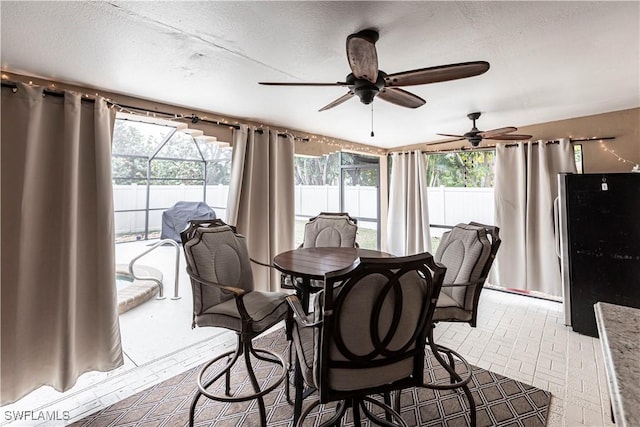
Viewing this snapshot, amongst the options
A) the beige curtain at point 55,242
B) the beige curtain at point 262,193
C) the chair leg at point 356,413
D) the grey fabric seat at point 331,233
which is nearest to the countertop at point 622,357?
the chair leg at point 356,413

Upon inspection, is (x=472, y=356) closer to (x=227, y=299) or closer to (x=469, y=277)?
(x=469, y=277)

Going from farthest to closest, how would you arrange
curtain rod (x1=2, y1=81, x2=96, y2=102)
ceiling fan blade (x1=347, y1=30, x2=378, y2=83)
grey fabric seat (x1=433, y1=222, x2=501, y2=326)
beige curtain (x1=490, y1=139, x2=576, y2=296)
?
beige curtain (x1=490, y1=139, x2=576, y2=296), grey fabric seat (x1=433, y1=222, x2=501, y2=326), curtain rod (x1=2, y1=81, x2=96, y2=102), ceiling fan blade (x1=347, y1=30, x2=378, y2=83)

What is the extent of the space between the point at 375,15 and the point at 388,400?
2.26 metres

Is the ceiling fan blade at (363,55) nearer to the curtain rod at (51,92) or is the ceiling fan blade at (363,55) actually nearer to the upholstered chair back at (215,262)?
the upholstered chair back at (215,262)

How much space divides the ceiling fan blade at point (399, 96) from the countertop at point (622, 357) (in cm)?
150

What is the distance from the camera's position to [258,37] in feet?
5.38

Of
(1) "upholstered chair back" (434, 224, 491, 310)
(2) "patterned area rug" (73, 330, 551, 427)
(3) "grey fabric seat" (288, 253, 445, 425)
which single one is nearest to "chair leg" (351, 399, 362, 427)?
(3) "grey fabric seat" (288, 253, 445, 425)

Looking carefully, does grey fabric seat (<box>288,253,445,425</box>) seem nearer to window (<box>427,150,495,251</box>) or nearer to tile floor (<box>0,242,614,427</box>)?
tile floor (<box>0,242,614,427</box>)

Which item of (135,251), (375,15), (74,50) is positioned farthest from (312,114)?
(135,251)

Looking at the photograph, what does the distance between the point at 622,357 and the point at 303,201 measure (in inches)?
186

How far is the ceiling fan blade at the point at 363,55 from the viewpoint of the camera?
1373 mm

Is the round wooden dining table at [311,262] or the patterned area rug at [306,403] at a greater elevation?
the round wooden dining table at [311,262]

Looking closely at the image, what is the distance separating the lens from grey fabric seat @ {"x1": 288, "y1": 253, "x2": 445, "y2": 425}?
119 centimetres

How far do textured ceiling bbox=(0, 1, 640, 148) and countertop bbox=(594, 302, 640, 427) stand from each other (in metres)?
1.42
